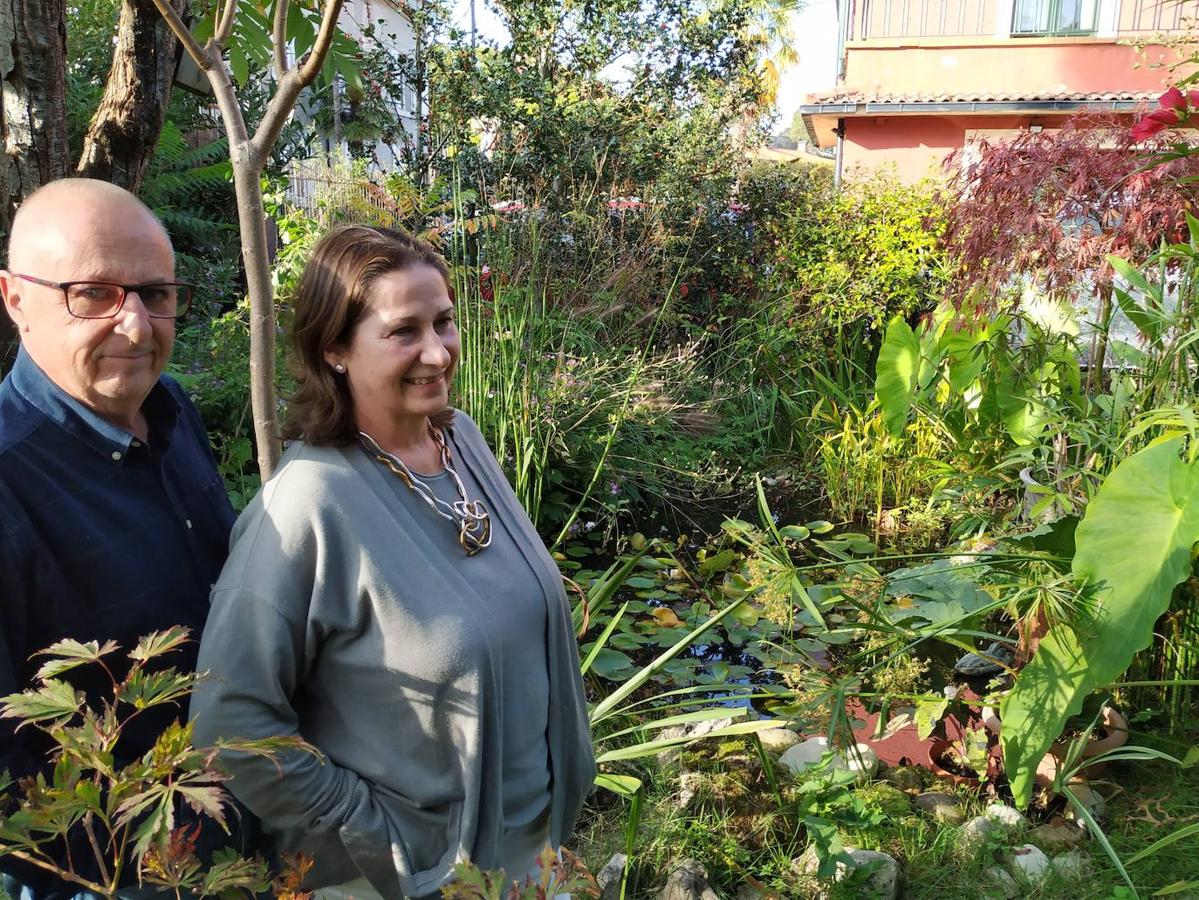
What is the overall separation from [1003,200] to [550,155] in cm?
402

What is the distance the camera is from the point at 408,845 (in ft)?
4.79

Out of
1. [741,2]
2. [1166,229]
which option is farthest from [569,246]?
[741,2]

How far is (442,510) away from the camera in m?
1.57

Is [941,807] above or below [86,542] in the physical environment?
below

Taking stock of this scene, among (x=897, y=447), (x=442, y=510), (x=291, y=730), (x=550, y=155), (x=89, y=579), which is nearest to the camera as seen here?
(x=89, y=579)

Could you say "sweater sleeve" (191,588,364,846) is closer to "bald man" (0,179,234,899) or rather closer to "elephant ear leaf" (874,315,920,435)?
"bald man" (0,179,234,899)

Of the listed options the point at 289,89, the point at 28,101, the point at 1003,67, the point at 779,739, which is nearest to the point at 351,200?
the point at 28,101

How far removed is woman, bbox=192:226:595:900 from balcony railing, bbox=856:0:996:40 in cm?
1068

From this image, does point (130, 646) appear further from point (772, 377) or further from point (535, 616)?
point (772, 377)

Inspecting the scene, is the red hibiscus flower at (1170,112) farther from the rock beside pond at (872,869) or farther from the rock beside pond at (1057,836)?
the rock beside pond at (872,869)

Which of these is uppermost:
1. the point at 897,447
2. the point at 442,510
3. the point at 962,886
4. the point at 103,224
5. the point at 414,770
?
the point at 103,224

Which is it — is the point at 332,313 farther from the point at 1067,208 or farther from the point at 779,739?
the point at 1067,208

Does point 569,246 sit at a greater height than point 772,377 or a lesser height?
greater

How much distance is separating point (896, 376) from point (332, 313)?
12.5 feet
